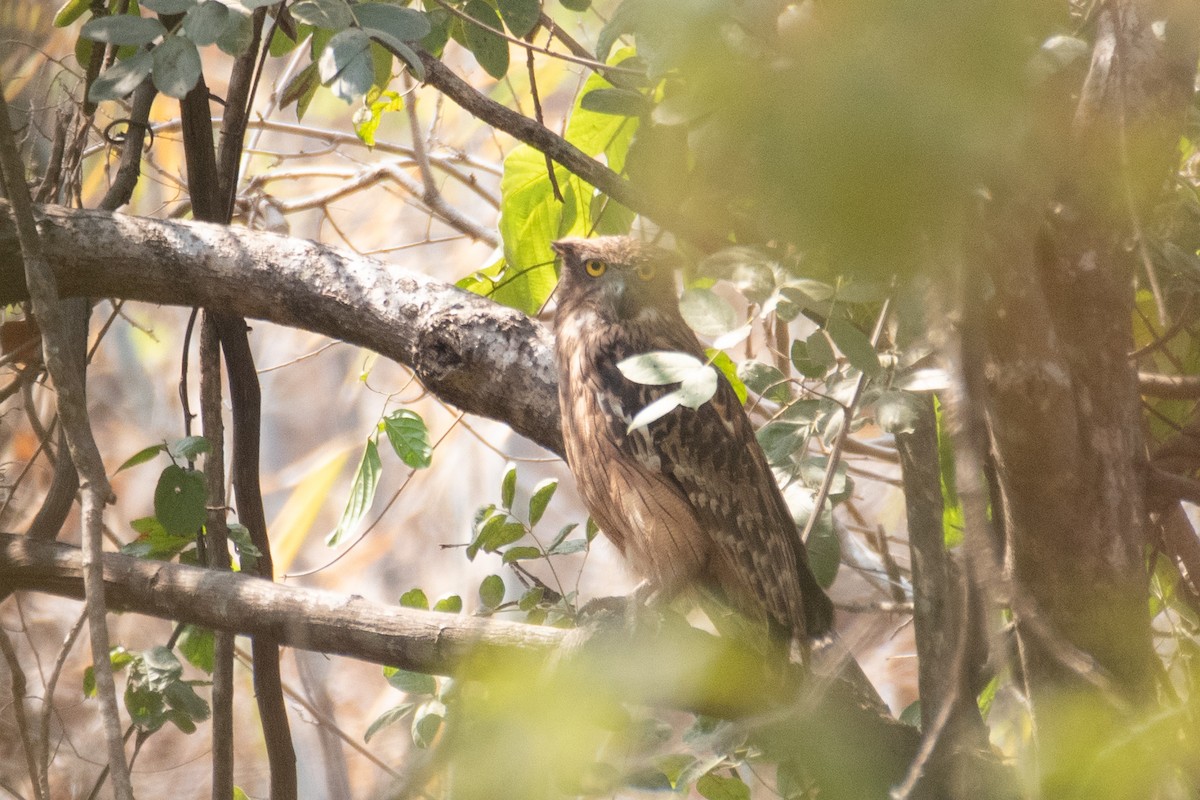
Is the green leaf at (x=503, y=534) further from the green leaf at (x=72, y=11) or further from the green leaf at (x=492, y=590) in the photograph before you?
the green leaf at (x=72, y=11)

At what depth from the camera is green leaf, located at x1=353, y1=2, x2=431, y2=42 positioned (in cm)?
136

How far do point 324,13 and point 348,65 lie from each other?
0.14 metres

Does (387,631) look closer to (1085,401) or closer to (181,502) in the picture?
(181,502)

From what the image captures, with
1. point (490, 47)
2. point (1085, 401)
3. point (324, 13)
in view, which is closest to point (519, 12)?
point (490, 47)

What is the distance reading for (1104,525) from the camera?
114 cm

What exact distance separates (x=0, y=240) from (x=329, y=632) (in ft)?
2.92

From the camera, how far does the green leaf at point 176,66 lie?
4.03ft

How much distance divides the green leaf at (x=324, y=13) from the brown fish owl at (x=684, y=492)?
2.41 ft

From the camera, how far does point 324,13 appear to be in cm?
128

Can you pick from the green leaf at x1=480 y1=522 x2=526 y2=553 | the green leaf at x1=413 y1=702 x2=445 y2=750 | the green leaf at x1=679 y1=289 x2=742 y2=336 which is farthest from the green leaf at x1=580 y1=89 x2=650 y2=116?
the green leaf at x1=413 y1=702 x2=445 y2=750

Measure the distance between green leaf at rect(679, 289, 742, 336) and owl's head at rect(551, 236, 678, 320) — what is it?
96cm

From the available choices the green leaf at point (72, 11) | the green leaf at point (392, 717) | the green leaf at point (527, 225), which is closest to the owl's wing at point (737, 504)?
the green leaf at point (527, 225)

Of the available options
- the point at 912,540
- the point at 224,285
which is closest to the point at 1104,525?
the point at 912,540

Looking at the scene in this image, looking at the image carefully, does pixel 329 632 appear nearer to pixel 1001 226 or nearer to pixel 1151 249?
pixel 1001 226
